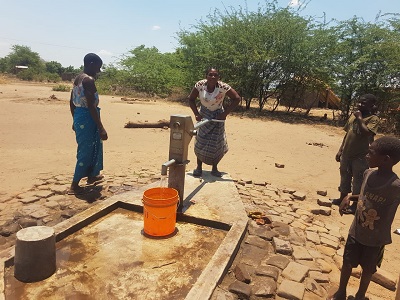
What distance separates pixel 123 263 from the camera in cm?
243

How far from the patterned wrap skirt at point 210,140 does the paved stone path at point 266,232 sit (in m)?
0.68

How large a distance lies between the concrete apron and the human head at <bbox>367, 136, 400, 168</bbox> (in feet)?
4.08

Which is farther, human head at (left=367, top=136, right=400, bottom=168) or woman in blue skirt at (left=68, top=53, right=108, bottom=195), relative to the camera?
woman in blue skirt at (left=68, top=53, right=108, bottom=195)

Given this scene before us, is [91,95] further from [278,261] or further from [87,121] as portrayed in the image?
[278,261]

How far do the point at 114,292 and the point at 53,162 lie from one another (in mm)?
3846

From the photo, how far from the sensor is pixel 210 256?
2.63m

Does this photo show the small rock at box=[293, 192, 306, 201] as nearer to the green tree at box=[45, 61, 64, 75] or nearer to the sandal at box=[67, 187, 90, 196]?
the sandal at box=[67, 187, 90, 196]

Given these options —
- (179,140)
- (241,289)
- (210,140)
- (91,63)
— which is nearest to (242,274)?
(241,289)

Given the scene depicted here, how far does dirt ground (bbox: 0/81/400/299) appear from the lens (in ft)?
16.0

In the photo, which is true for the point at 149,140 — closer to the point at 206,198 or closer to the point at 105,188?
the point at 105,188

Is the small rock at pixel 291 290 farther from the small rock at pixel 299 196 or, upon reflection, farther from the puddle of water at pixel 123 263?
the small rock at pixel 299 196

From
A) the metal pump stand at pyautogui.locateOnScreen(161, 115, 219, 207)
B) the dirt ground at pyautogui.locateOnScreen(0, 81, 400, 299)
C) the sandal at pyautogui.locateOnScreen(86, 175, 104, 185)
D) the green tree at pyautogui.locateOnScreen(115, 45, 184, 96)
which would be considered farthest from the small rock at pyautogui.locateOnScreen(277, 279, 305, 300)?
the green tree at pyautogui.locateOnScreen(115, 45, 184, 96)

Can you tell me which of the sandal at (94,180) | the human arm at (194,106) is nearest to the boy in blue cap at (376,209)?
the human arm at (194,106)

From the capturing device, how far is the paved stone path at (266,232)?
93.9 inches
